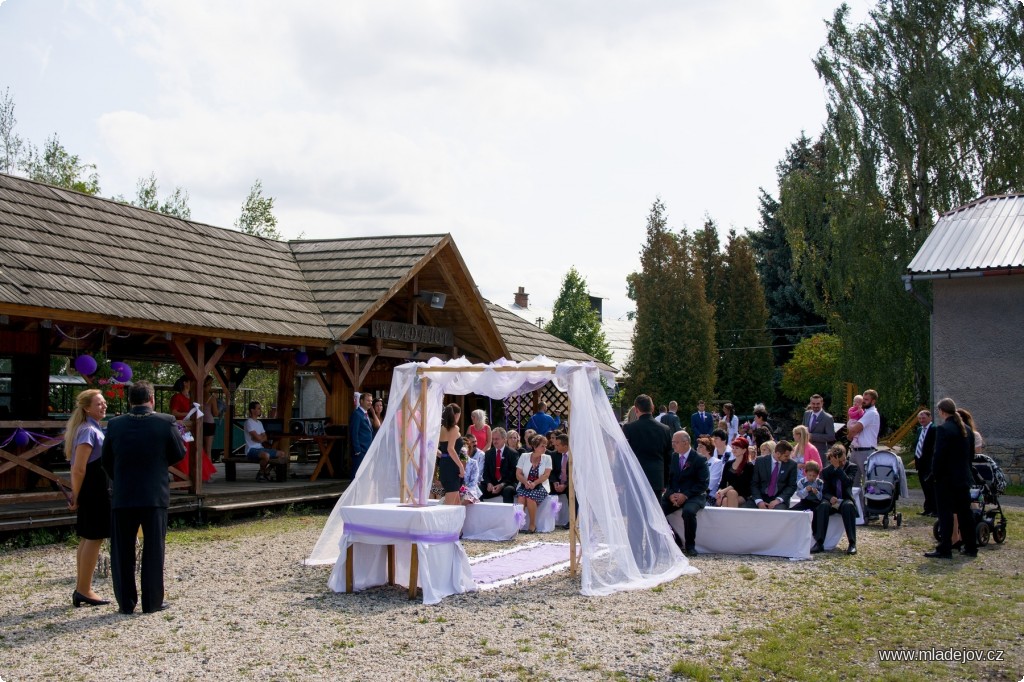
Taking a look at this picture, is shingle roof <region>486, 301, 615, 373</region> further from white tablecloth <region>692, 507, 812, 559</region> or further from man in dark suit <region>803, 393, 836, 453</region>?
white tablecloth <region>692, 507, 812, 559</region>

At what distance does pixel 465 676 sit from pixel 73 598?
12.6 ft

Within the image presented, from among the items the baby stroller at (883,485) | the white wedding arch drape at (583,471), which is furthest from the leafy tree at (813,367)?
the white wedding arch drape at (583,471)

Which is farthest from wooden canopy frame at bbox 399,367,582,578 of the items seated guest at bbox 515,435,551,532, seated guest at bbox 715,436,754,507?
seated guest at bbox 715,436,754,507

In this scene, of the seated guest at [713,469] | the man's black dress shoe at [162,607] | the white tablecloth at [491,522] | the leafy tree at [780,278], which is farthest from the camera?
the leafy tree at [780,278]

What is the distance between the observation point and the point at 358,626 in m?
7.27

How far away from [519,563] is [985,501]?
5615 millimetres

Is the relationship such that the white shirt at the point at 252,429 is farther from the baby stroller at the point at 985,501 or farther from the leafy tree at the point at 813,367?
the leafy tree at the point at 813,367

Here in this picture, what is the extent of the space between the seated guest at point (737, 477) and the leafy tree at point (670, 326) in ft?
79.4

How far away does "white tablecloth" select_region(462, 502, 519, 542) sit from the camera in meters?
12.0

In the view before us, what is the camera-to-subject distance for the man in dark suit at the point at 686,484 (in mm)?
10875

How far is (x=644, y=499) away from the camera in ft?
31.4

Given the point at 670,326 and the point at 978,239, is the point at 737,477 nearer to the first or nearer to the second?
the point at 978,239

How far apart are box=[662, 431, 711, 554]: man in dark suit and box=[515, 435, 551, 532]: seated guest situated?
1.94m

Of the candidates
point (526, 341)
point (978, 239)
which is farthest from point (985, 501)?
point (526, 341)
